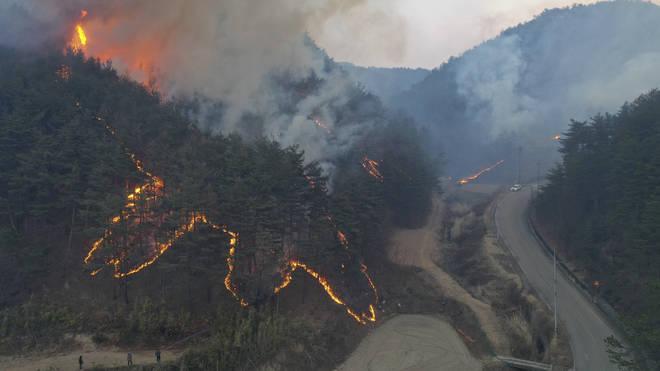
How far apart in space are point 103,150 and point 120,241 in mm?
7998

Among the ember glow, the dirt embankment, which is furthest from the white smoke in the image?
the dirt embankment

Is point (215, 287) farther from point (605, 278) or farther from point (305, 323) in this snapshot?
point (605, 278)

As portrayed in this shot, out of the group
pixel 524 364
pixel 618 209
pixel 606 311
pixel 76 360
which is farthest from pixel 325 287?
pixel 618 209

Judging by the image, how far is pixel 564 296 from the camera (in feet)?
126

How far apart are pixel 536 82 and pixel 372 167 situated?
9757 centimetres

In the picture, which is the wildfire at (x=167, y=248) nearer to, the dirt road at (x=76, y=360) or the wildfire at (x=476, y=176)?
the dirt road at (x=76, y=360)

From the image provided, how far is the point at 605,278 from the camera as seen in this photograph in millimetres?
38688

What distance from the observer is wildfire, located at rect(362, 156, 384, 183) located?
49.2 m

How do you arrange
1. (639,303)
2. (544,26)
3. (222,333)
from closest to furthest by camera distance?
1. (222,333)
2. (639,303)
3. (544,26)

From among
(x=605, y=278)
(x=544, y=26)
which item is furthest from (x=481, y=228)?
(x=544, y=26)

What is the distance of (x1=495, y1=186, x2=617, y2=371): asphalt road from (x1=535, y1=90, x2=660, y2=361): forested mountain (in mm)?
1942

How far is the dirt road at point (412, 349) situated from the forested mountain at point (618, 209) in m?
10.7

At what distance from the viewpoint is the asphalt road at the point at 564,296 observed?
98.7 feet

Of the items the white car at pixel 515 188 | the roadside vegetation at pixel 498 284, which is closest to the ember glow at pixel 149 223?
the roadside vegetation at pixel 498 284
